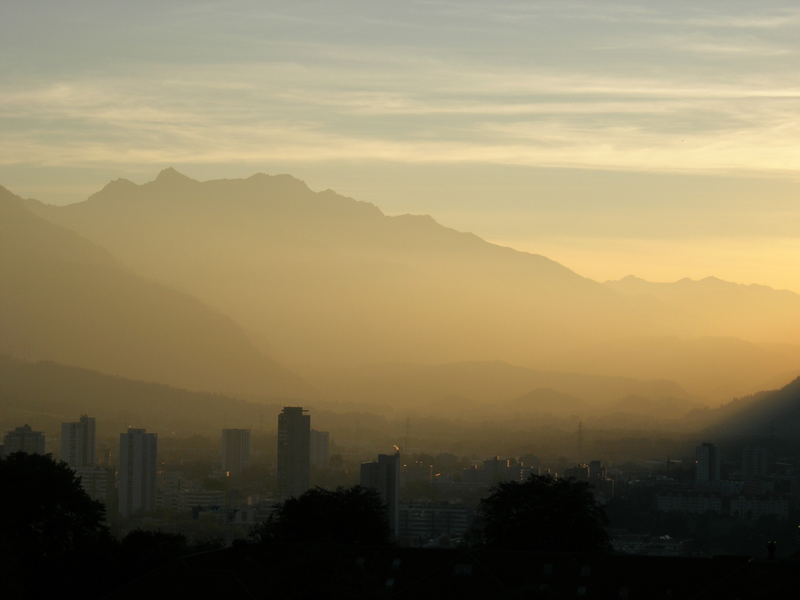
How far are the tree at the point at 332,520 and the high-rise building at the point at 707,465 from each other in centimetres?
9695

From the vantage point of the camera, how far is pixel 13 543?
42188 mm

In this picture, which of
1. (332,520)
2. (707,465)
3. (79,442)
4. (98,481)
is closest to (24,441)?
(98,481)

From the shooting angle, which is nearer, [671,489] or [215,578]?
[215,578]

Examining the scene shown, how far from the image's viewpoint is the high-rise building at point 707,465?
15100 cm

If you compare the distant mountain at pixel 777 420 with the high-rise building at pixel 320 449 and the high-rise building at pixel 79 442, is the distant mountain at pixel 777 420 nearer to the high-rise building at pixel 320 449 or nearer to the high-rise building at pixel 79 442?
the high-rise building at pixel 320 449

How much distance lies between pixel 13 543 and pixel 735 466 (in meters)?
124

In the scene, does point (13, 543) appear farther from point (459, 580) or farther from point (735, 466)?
point (735, 466)

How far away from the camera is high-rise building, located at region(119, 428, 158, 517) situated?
134000 millimetres

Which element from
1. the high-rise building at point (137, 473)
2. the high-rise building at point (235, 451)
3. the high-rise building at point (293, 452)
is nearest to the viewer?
the high-rise building at point (137, 473)

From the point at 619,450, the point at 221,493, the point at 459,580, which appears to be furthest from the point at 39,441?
the point at 459,580

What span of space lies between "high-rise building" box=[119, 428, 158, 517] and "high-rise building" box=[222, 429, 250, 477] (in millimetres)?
16346

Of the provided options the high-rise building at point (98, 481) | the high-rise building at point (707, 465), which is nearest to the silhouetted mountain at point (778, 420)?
the high-rise building at point (707, 465)

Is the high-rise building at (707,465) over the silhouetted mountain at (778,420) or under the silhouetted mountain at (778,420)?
under

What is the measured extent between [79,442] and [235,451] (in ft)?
59.1
